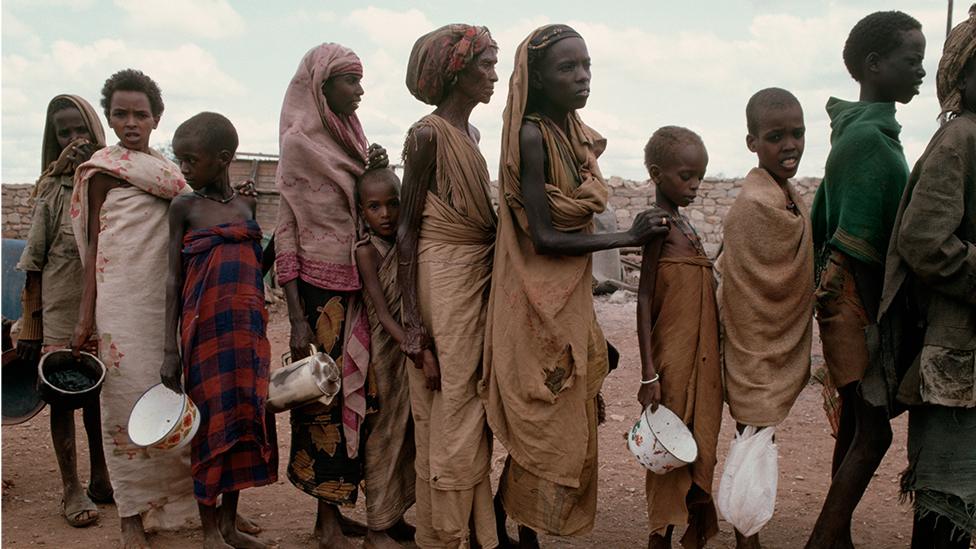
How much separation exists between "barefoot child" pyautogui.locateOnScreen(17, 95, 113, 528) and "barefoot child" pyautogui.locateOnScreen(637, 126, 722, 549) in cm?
279

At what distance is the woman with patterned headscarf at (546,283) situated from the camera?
126 inches

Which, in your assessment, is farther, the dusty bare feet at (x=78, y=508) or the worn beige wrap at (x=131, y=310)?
the dusty bare feet at (x=78, y=508)

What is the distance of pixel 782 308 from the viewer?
3.29 metres

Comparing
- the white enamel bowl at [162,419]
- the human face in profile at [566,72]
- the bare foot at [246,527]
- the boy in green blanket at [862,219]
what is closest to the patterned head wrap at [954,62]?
the boy in green blanket at [862,219]

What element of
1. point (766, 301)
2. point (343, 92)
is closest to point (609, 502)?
point (766, 301)

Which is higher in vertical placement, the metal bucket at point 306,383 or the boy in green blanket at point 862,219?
the boy in green blanket at point 862,219

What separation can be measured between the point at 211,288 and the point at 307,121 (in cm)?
80

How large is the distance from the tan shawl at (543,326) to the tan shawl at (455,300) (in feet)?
0.44

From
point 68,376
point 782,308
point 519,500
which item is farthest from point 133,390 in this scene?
point 782,308

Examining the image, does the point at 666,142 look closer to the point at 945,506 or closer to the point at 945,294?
the point at 945,294

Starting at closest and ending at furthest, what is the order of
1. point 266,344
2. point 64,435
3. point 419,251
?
point 419,251, point 266,344, point 64,435

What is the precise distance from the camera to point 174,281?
3701 mm

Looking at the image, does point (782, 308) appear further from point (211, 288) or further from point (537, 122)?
point (211, 288)

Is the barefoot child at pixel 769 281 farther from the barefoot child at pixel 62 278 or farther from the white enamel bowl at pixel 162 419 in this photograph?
the barefoot child at pixel 62 278
